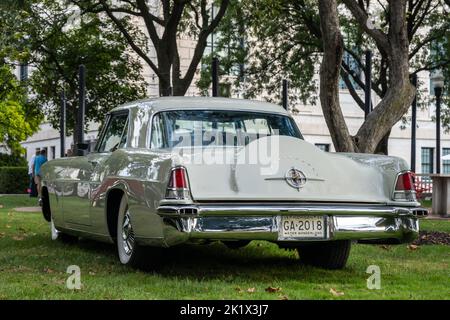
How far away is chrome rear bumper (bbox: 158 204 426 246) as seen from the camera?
21.1 feet

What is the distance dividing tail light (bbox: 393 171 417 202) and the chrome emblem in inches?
36.4

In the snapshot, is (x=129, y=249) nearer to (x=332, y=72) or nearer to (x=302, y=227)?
(x=302, y=227)

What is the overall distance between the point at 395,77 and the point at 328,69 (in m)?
1.19

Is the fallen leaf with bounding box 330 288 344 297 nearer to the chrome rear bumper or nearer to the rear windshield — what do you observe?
the chrome rear bumper

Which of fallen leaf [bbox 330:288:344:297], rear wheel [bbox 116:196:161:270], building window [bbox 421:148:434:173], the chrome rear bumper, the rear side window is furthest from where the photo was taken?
building window [bbox 421:148:434:173]

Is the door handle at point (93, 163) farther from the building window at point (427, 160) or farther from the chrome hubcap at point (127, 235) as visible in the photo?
the building window at point (427, 160)

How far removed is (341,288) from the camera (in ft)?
21.6

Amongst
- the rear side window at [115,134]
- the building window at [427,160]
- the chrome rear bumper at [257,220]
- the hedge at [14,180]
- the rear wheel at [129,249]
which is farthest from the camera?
the building window at [427,160]

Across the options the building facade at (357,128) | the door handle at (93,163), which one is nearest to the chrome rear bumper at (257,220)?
the door handle at (93,163)

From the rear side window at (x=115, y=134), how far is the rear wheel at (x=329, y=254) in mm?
2205

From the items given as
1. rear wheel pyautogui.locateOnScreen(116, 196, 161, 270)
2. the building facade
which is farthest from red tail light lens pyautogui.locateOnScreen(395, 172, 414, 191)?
the building facade

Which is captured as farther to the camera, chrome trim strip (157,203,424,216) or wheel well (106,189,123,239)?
A: wheel well (106,189,123,239)

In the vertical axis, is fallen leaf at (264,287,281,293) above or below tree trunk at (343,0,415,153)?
below

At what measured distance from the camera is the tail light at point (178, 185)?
21.3 feet
